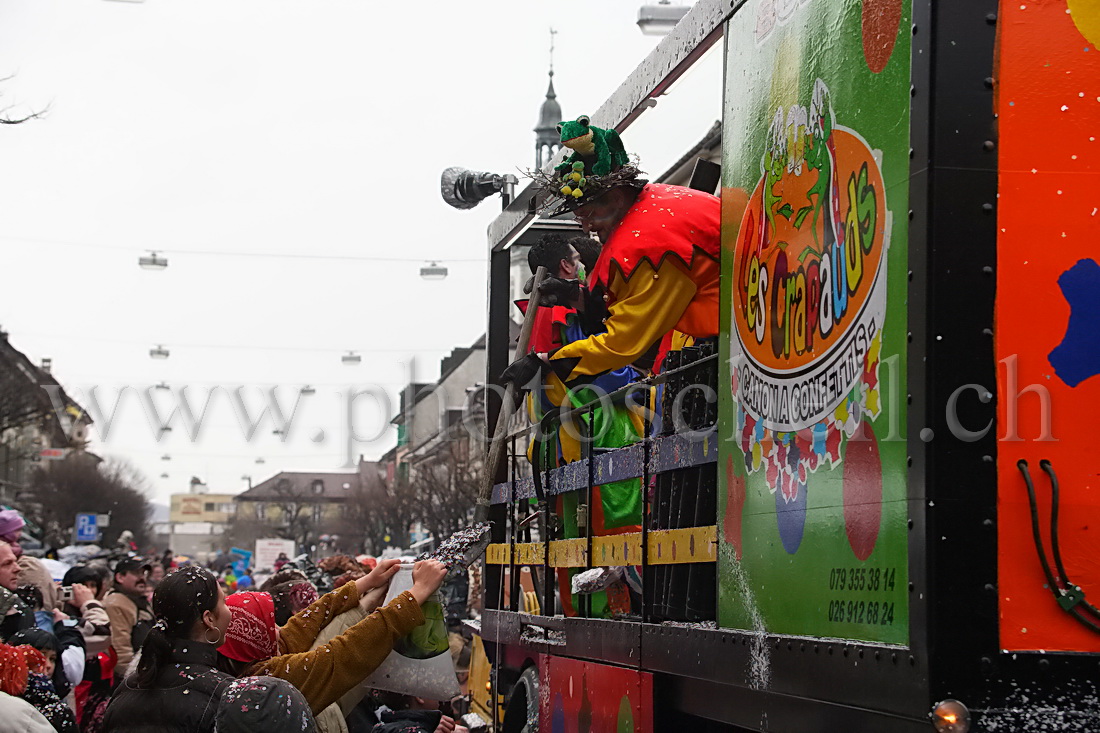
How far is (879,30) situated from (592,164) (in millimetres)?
2632

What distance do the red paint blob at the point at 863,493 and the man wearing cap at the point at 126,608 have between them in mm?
8020

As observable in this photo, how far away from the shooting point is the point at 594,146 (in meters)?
5.95

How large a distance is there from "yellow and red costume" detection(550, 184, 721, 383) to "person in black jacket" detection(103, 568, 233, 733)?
201cm

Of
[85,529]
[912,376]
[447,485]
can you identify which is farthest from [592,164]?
[447,485]

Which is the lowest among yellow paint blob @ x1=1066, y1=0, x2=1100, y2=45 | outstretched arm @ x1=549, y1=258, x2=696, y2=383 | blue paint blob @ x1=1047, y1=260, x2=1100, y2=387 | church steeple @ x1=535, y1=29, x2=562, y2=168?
blue paint blob @ x1=1047, y1=260, x2=1100, y2=387

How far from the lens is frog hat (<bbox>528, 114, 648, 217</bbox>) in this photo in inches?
233

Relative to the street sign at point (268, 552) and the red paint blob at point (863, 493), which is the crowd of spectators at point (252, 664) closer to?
the red paint blob at point (863, 493)

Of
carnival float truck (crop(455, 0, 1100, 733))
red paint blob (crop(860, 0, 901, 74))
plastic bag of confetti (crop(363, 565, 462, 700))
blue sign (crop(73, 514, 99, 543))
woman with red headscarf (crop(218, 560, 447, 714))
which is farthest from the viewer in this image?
blue sign (crop(73, 514, 99, 543))

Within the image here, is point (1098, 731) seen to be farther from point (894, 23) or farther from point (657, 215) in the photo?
point (657, 215)

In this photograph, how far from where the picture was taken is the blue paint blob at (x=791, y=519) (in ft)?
12.0

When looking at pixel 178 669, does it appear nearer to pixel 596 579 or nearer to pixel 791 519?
pixel 791 519

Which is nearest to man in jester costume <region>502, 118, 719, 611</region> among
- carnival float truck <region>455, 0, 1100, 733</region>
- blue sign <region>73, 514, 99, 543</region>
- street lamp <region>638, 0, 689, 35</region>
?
carnival float truck <region>455, 0, 1100, 733</region>

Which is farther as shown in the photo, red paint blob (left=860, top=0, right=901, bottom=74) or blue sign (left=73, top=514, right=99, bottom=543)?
blue sign (left=73, top=514, right=99, bottom=543)

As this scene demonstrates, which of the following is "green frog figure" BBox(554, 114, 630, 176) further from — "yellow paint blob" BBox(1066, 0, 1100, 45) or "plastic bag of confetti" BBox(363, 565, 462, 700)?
"yellow paint blob" BBox(1066, 0, 1100, 45)
